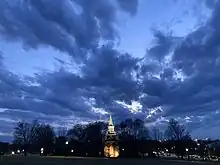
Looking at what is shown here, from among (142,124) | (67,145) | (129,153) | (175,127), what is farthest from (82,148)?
(175,127)

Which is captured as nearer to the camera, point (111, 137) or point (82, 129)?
point (111, 137)

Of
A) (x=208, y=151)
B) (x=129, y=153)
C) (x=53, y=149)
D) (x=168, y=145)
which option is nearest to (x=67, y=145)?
(x=53, y=149)

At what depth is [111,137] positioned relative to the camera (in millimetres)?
143125

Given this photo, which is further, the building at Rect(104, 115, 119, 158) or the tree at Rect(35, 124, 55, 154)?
the tree at Rect(35, 124, 55, 154)

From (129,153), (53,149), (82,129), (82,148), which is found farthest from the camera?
(82,129)

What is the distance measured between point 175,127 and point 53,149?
5468cm

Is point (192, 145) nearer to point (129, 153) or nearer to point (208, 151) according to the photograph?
point (208, 151)

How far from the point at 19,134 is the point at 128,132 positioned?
56.7 metres

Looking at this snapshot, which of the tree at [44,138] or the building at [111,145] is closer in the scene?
the building at [111,145]

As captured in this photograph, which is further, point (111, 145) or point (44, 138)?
point (44, 138)

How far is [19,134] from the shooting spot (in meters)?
174

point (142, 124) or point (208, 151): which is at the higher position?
point (142, 124)

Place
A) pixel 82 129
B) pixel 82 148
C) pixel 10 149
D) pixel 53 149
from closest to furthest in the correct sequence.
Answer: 1. pixel 82 148
2. pixel 53 149
3. pixel 82 129
4. pixel 10 149

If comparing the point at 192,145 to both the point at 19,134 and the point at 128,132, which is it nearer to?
the point at 128,132
